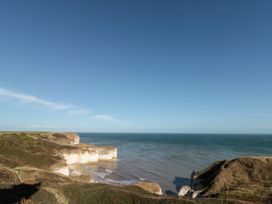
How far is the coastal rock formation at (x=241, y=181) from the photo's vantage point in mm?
19703

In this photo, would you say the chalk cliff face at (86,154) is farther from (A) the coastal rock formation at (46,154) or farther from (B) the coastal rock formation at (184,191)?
(B) the coastal rock formation at (184,191)

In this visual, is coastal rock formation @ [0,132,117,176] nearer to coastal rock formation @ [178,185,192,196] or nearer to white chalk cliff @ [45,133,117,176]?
white chalk cliff @ [45,133,117,176]

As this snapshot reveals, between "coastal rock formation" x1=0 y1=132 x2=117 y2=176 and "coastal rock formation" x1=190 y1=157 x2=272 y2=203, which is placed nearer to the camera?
"coastal rock formation" x1=190 y1=157 x2=272 y2=203

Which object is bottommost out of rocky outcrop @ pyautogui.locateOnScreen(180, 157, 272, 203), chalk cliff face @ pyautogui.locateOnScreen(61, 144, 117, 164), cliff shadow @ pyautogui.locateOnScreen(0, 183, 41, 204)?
chalk cliff face @ pyautogui.locateOnScreen(61, 144, 117, 164)

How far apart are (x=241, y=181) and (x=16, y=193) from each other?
74.9 feet

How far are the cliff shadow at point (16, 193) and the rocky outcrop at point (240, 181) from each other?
14.3m

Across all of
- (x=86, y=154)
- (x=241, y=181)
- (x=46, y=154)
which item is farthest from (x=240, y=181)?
(x=86, y=154)

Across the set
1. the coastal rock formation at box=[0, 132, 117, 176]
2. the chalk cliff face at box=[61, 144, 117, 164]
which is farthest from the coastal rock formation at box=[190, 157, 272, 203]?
the chalk cliff face at box=[61, 144, 117, 164]

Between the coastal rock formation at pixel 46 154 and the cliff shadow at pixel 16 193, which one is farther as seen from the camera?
the coastal rock formation at pixel 46 154

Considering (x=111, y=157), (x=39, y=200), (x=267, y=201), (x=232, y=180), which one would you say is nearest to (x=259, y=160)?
(x=232, y=180)

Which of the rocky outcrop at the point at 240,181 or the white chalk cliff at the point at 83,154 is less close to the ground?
the rocky outcrop at the point at 240,181

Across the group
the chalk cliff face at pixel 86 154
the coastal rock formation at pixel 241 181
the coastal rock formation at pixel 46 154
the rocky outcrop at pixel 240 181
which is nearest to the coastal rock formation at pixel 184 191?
the rocky outcrop at pixel 240 181

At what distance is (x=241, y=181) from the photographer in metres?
25.6

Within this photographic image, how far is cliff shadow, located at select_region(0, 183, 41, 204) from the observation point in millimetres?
12023
